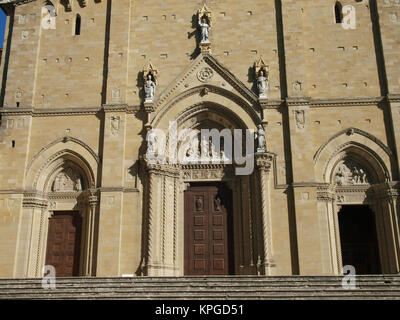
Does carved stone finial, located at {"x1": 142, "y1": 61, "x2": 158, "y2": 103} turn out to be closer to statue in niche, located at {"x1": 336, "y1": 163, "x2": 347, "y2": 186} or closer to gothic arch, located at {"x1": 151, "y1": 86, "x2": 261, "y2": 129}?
gothic arch, located at {"x1": 151, "y1": 86, "x2": 261, "y2": 129}

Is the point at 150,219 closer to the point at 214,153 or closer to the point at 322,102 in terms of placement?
the point at 214,153

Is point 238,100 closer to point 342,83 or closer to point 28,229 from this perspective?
point 342,83

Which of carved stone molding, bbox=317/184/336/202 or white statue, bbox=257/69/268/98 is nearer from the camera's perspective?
carved stone molding, bbox=317/184/336/202

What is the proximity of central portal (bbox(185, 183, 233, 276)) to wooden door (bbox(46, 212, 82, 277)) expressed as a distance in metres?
4.05

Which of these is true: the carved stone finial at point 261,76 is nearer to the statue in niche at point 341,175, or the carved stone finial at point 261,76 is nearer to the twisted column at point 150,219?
the statue in niche at point 341,175

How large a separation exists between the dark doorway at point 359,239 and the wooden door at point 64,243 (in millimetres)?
9608

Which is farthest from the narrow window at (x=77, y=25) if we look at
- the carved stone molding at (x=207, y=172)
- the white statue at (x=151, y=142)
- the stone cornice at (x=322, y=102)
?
the stone cornice at (x=322, y=102)

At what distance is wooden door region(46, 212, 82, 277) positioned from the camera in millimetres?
18722

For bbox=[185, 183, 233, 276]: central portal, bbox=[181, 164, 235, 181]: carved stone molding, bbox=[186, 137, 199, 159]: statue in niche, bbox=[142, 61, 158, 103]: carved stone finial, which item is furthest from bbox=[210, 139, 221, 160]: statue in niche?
bbox=[142, 61, 158, 103]: carved stone finial

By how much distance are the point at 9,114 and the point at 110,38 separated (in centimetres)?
490

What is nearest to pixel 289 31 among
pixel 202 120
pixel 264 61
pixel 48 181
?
pixel 264 61

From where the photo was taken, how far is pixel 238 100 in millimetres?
19297

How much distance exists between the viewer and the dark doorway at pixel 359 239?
1808 cm

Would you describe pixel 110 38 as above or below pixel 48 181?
above
